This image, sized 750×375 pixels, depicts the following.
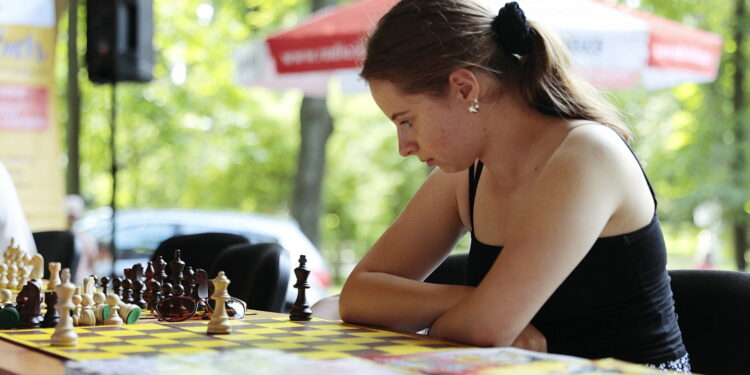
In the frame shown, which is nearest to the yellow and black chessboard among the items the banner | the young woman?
the young woman

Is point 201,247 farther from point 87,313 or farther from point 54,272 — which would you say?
point 87,313

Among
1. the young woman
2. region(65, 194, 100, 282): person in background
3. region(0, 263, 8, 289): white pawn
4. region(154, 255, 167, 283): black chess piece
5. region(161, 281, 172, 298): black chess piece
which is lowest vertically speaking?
region(65, 194, 100, 282): person in background

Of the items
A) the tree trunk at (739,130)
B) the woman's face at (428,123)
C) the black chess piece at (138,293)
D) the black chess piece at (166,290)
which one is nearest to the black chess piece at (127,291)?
the black chess piece at (138,293)

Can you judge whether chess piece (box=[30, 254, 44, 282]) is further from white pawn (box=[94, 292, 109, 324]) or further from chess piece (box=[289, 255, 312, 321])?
chess piece (box=[289, 255, 312, 321])

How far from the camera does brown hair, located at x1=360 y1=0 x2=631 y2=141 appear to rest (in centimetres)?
204

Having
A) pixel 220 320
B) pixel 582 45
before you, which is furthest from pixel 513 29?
pixel 582 45

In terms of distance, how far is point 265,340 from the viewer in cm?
183

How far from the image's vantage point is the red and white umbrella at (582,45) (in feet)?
17.3

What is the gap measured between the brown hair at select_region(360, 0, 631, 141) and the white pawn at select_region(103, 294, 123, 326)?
668 mm

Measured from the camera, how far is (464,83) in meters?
2.06

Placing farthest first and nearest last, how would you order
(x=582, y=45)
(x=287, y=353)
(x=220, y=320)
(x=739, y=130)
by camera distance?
(x=739, y=130), (x=582, y=45), (x=220, y=320), (x=287, y=353)

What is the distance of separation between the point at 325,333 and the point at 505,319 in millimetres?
344

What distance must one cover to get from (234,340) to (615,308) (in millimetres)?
741

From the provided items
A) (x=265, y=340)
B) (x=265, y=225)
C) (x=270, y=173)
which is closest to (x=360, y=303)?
(x=265, y=340)
